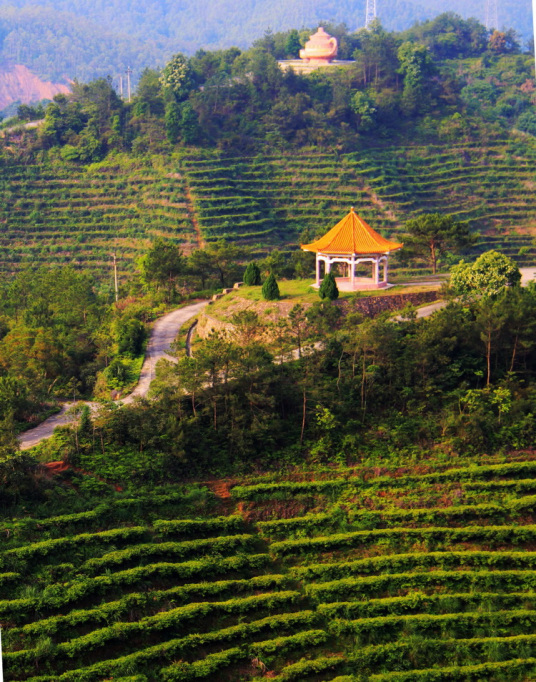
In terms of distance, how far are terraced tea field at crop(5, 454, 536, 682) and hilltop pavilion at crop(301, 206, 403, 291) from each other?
10.1 metres

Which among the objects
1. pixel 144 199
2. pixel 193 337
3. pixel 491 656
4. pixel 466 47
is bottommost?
pixel 491 656

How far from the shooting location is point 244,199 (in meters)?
52.9

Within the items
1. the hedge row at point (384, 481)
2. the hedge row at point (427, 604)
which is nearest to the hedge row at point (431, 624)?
the hedge row at point (427, 604)

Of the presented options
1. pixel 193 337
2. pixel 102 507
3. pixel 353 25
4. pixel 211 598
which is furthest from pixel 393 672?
pixel 353 25

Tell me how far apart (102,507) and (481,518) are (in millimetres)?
9066

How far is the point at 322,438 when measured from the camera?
80.3 ft

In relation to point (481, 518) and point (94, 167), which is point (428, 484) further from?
point (94, 167)

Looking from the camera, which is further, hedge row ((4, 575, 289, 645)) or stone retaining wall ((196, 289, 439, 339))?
stone retaining wall ((196, 289, 439, 339))

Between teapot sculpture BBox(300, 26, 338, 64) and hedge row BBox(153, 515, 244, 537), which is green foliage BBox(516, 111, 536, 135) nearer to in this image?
teapot sculpture BBox(300, 26, 338, 64)

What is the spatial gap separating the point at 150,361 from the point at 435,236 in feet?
45.1

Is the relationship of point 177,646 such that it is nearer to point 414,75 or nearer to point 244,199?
point 244,199

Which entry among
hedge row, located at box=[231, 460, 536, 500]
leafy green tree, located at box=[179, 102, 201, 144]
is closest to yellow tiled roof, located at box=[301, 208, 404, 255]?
hedge row, located at box=[231, 460, 536, 500]

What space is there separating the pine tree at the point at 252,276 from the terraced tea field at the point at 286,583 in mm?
12479

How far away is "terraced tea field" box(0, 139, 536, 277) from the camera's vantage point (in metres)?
50.8
